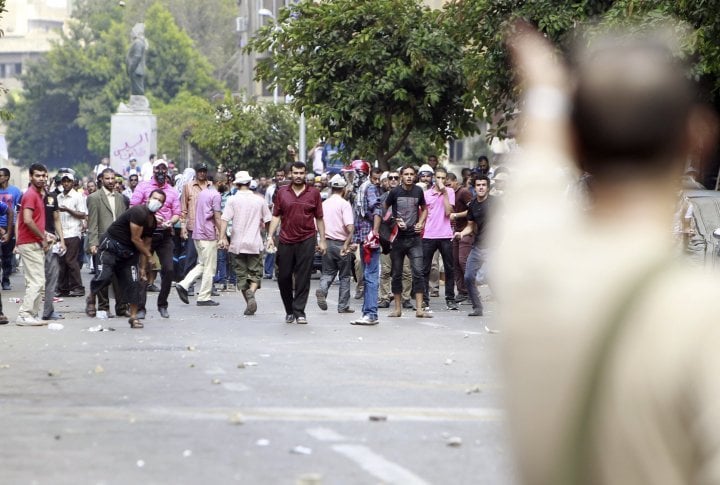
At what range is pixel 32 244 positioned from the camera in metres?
17.7

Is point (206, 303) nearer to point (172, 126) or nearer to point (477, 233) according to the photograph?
point (477, 233)

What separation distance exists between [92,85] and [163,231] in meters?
→ 88.6

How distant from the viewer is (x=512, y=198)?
2.67 m

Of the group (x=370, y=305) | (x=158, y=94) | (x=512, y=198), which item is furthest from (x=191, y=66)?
(x=512, y=198)

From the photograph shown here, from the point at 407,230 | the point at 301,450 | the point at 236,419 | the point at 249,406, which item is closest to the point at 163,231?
the point at 407,230

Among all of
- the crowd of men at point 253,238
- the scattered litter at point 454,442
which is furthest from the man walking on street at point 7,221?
the scattered litter at point 454,442

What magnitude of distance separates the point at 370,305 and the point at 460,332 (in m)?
1.23

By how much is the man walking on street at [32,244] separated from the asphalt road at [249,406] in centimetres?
47

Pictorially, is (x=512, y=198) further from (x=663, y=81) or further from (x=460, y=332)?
(x=460, y=332)

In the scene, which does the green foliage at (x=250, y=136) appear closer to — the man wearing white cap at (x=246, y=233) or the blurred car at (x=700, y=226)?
the man wearing white cap at (x=246, y=233)

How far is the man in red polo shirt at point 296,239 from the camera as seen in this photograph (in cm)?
1828

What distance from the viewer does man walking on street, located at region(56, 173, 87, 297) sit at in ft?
79.9

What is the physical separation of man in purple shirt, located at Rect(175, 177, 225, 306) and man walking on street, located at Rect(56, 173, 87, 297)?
2.00m

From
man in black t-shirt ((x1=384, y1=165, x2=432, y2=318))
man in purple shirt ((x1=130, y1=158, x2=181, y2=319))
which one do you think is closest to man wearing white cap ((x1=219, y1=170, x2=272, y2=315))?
man in purple shirt ((x1=130, y1=158, x2=181, y2=319))
